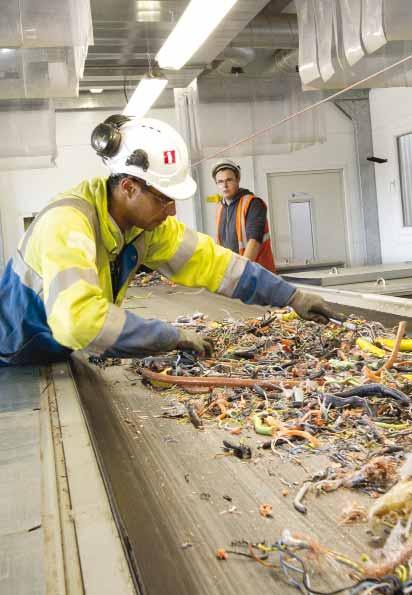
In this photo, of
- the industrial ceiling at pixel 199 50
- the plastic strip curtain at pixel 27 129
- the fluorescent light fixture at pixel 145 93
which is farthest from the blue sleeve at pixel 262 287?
the plastic strip curtain at pixel 27 129

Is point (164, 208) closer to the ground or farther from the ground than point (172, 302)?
farther from the ground

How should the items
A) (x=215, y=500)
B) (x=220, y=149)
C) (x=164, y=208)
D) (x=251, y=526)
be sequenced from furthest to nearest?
(x=220, y=149) < (x=164, y=208) < (x=215, y=500) < (x=251, y=526)

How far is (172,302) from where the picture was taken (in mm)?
4883

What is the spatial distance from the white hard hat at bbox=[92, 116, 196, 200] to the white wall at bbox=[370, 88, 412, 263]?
7.05m

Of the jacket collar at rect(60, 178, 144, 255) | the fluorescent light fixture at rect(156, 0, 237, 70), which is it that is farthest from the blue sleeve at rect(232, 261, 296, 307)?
the fluorescent light fixture at rect(156, 0, 237, 70)

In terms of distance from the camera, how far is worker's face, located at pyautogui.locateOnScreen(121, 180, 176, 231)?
7.97ft

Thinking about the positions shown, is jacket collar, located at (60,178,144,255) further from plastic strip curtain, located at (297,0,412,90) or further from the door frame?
the door frame

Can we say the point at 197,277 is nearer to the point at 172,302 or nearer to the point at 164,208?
the point at 164,208

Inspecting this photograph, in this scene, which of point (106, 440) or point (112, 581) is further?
point (106, 440)

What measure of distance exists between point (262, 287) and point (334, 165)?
7.73 m

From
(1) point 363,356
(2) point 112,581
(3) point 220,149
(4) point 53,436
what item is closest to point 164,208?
(1) point 363,356

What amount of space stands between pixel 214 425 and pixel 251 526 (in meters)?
0.58

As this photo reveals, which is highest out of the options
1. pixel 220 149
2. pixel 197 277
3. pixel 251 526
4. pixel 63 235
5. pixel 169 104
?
pixel 169 104

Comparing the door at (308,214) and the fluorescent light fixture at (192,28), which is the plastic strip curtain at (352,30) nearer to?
the fluorescent light fixture at (192,28)
